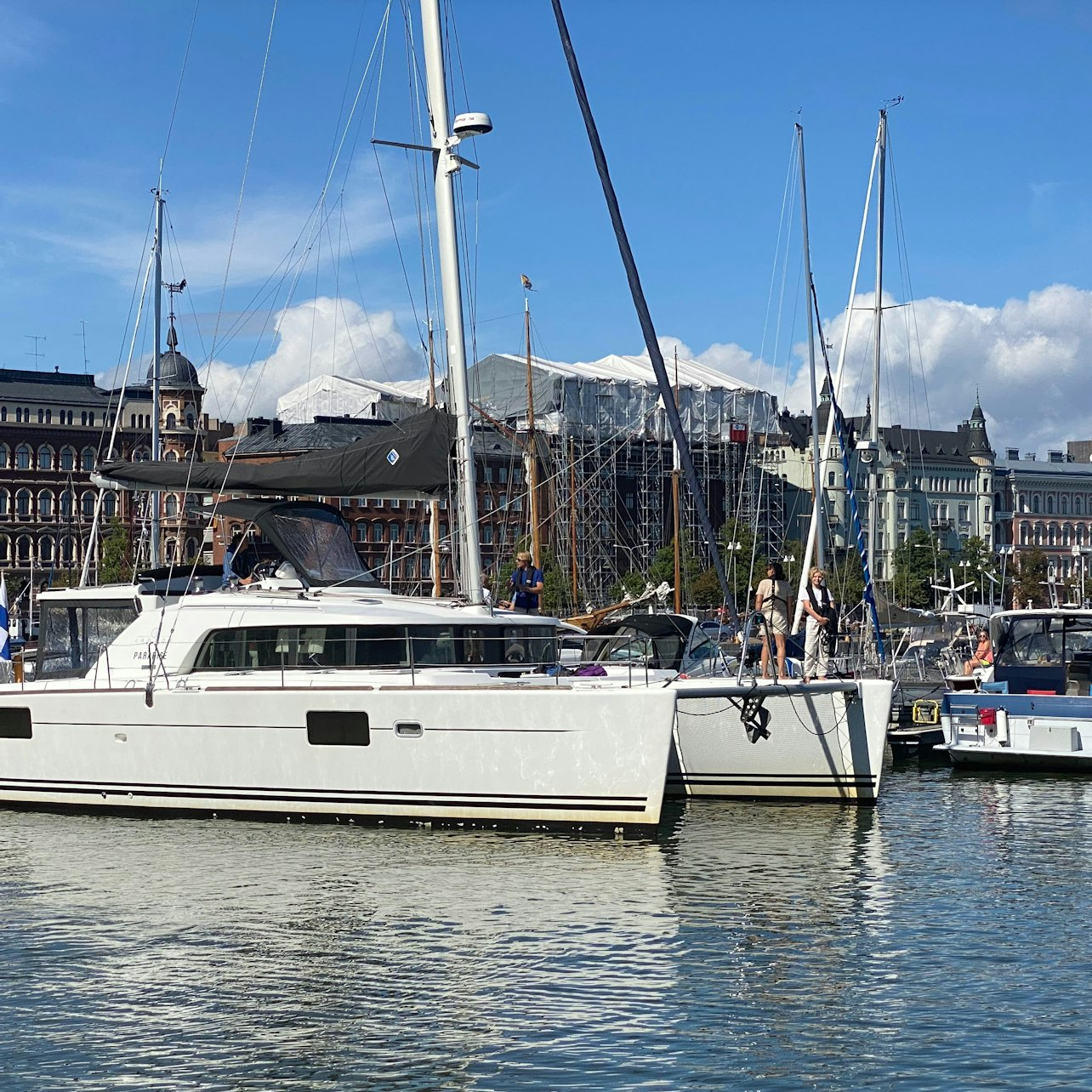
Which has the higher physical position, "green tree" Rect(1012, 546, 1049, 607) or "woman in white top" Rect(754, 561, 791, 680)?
"green tree" Rect(1012, 546, 1049, 607)

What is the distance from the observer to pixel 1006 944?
14820mm

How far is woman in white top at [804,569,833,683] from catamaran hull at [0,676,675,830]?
440cm

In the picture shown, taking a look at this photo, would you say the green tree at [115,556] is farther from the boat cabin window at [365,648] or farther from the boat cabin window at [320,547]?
the boat cabin window at [365,648]

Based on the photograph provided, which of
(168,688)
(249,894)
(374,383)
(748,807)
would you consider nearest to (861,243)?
(748,807)

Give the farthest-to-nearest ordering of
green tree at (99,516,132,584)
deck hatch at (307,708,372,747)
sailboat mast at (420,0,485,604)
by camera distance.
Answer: green tree at (99,516,132,584) < sailboat mast at (420,0,485,604) < deck hatch at (307,708,372,747)

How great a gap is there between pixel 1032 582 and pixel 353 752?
319 feet

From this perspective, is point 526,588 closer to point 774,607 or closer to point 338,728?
point 774,607

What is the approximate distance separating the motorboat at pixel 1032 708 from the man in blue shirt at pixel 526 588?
806 cm

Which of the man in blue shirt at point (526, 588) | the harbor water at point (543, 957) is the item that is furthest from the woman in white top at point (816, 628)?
the man in blue shirt at point (526, 588)

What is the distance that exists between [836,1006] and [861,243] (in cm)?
3325

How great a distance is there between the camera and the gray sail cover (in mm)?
22188

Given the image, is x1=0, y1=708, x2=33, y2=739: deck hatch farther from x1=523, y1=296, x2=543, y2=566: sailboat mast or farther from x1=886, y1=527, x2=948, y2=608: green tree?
x1=886, y1=527, x2=948, y2=608: green tree

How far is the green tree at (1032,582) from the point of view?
106750 mm

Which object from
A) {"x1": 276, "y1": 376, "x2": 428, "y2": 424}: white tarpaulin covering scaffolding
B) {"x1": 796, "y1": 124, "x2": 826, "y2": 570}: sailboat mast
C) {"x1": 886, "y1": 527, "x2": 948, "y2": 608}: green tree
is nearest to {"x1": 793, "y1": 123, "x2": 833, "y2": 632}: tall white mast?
{"x1": 796, "y1": 124, "x2": 826, "y2": 570}: sailboat mast
